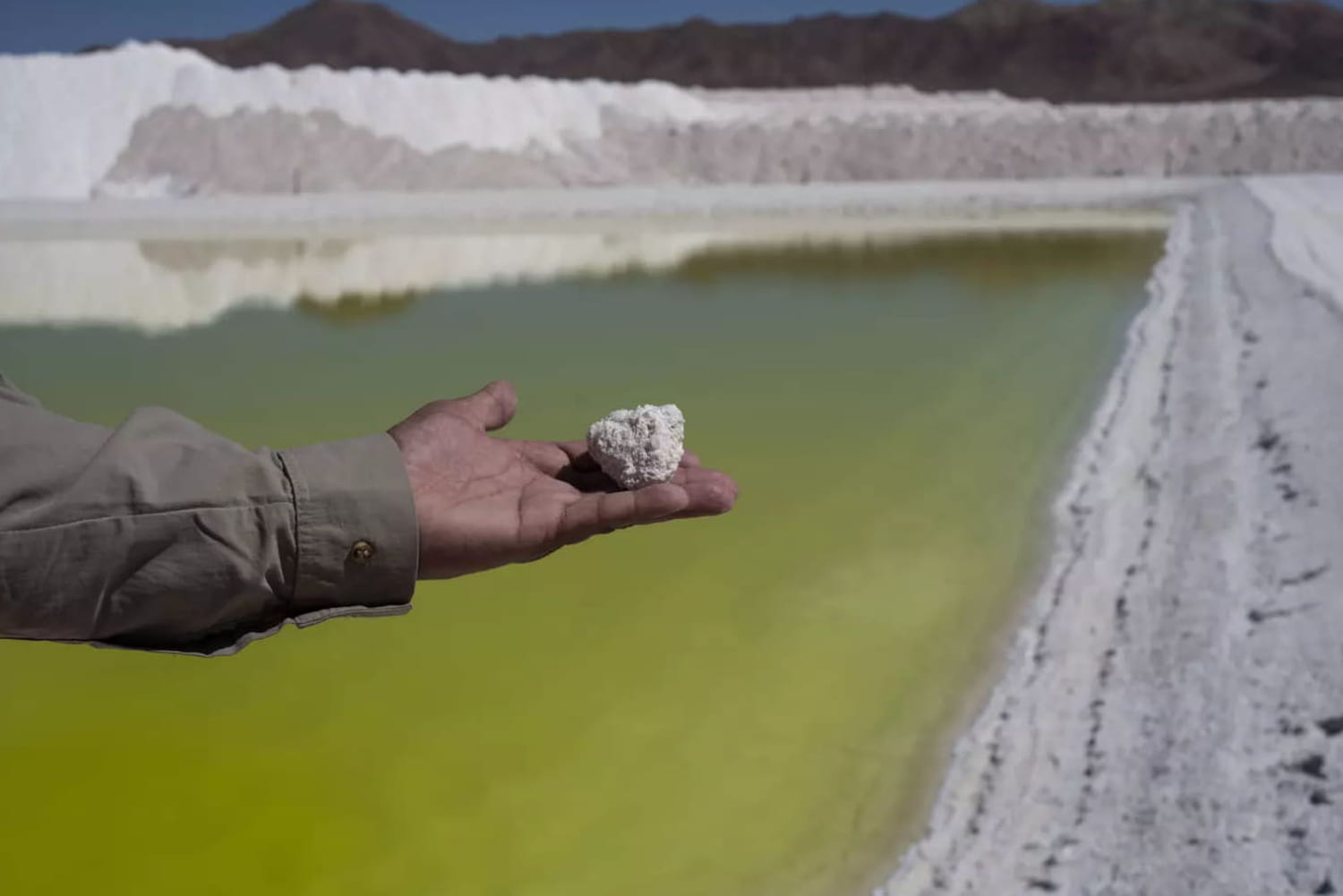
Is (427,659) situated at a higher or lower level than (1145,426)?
lower

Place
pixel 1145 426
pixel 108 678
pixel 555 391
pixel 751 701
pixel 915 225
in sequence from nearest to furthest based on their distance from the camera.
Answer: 1. pixel 751 701
2. pixel 108 678
3. pixel 1145 426
4. pixel 555 391
5. pixel 915 225

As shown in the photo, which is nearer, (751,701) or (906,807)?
(906,807)

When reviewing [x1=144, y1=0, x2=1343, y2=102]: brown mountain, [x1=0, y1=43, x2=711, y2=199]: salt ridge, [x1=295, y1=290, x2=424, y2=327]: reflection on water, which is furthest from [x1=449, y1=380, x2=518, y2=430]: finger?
[x1=144, y1=0, x2=1343, y2=102]: brown mountain

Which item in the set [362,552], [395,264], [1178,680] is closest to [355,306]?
[395,264]

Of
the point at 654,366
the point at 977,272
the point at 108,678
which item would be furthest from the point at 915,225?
the point at 108,678

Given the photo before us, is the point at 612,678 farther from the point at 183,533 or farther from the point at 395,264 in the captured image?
the point at 395,264

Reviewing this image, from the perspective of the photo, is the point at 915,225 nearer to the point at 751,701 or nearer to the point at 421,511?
the point at 751,701
